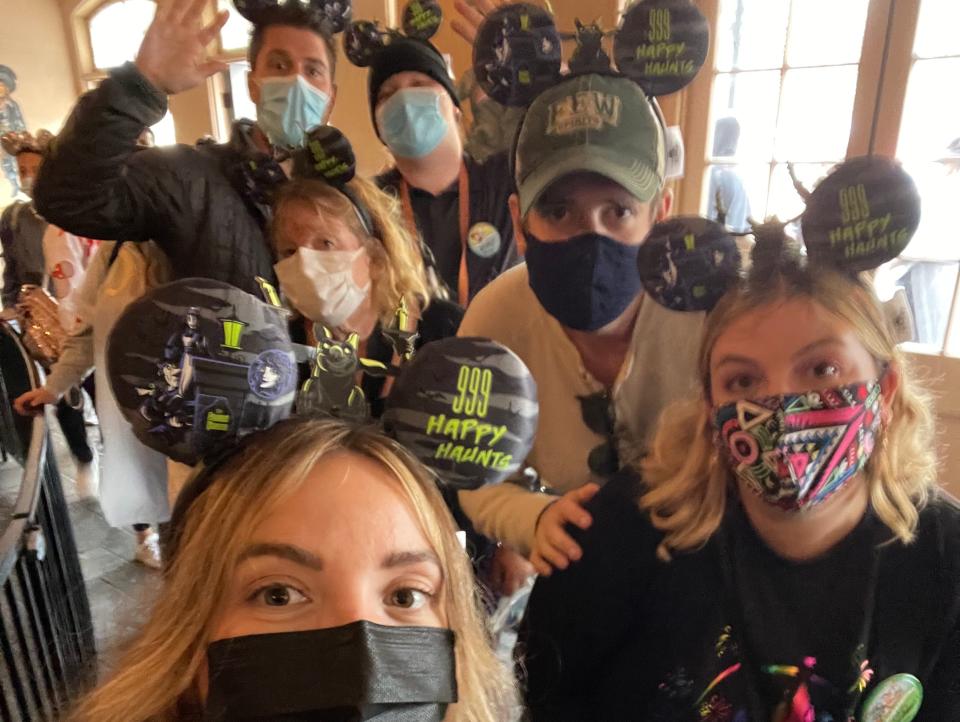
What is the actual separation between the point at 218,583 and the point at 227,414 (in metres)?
0.23

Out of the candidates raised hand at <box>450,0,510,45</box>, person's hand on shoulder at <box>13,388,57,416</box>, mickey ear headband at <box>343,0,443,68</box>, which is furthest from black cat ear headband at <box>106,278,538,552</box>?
person's hand on shoulder at <box>13,388,57,416</box>

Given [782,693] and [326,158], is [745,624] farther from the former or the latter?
[326,158]

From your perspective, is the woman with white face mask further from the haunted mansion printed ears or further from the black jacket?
the haunted mansion printed ears

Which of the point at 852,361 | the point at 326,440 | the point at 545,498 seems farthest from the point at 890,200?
the point at 326,440

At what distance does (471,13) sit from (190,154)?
66cm

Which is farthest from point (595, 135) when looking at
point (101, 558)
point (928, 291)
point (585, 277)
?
point (101, 558)

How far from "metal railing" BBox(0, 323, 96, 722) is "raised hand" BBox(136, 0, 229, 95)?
0.99 metres

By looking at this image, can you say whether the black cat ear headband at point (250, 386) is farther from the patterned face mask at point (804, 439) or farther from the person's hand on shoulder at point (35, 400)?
the person's hand on shoulder at point (35, 400)

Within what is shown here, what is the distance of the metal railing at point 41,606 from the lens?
59.5 inches

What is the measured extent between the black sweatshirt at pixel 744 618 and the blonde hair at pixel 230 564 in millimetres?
267

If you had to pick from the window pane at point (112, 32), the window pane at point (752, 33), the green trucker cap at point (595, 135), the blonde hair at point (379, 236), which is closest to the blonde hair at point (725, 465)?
the green trucker cap at point (595, 135)

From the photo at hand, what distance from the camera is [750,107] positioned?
327cm

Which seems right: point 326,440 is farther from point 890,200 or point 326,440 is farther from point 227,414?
point 890,200

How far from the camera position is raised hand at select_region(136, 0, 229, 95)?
100cm
